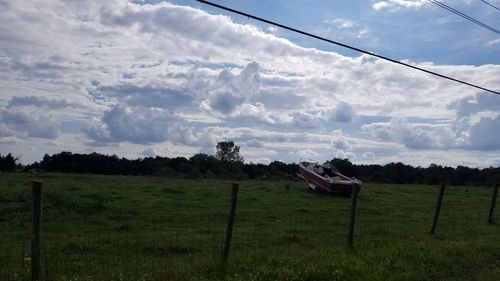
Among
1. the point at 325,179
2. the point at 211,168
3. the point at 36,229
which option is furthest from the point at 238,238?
the point at 211,168

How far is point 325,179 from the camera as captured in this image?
35.2 metres

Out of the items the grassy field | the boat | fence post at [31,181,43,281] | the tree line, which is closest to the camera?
fence post at [31,181,43,281]

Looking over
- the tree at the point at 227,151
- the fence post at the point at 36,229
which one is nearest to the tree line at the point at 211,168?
the tree at the point at 227,151

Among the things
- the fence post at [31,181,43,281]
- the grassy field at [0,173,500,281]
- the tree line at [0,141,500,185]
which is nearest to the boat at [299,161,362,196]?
the grassy field at [0,173,500,281]

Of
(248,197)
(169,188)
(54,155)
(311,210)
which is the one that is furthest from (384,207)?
(54,155)

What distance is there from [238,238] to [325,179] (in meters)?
19.2

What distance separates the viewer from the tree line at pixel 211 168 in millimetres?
64250

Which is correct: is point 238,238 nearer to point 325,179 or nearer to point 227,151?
point 325,179

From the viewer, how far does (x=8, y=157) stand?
6241 centimetres

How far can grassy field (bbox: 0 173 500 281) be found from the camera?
10672 millimetres

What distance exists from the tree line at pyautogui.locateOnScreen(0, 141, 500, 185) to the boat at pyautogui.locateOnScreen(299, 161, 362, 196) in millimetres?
19695

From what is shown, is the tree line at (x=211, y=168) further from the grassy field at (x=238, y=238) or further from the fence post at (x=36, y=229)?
the fence post at (x=36, y=229)

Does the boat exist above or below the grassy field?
above

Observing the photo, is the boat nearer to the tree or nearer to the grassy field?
the grassy field
